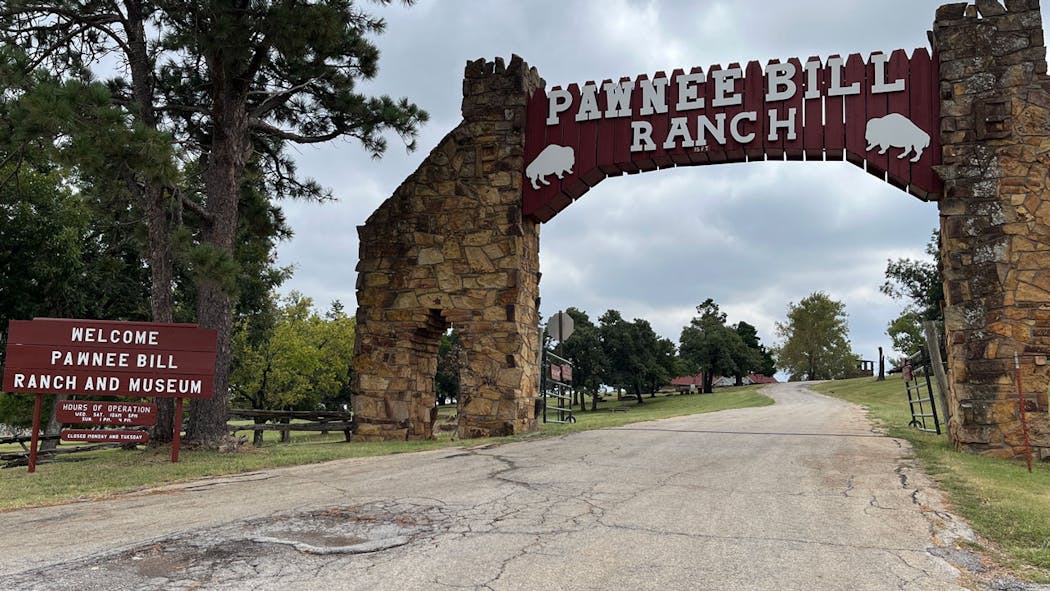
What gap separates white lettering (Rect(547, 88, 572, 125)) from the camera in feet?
46.5

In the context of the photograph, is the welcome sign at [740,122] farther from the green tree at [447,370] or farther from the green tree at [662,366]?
the green tree at [662,366]

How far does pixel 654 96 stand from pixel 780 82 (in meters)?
2.32

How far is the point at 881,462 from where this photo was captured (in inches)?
369

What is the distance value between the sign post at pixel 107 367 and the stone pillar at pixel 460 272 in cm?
399

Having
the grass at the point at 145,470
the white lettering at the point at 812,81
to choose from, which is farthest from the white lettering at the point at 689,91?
→ the grass at the point at 145,470

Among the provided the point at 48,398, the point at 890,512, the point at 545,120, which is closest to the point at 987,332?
the point at 890,512

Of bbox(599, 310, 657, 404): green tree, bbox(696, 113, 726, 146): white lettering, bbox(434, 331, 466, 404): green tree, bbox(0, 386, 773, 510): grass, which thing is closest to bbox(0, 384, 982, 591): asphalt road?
bbox(0, 386, 773, 510): grass

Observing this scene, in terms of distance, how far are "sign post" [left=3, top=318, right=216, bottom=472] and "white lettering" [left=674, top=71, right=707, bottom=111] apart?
9.37 m

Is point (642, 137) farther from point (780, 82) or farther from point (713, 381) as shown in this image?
point (713, 381)

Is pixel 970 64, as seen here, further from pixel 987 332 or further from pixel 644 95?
pixel 644 95

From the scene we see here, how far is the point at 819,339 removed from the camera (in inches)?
2987

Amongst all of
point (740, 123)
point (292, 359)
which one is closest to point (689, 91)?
point (740, 123)

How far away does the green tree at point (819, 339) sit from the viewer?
247ft

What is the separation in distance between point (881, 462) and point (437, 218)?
29.6 ft
